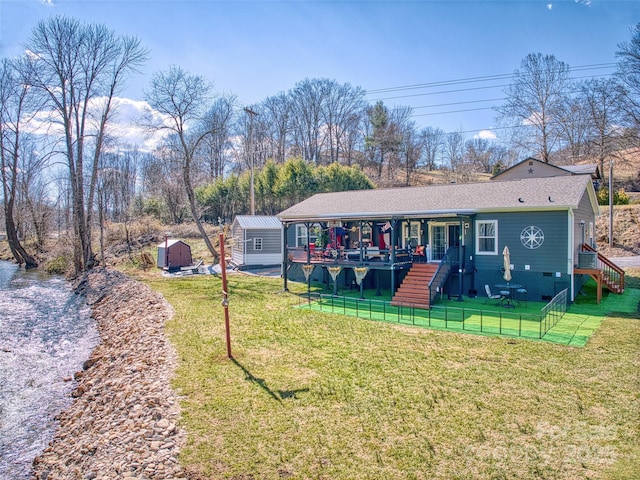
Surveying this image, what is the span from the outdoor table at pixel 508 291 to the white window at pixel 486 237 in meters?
1.44

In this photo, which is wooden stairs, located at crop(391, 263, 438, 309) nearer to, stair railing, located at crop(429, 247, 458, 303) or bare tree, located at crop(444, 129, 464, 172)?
stair railing, located at crop(429, 247, 458, 303)

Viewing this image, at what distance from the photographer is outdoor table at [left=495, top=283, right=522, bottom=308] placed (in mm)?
14383

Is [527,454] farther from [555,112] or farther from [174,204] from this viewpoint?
[174,204]

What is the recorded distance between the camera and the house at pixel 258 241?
27781mm

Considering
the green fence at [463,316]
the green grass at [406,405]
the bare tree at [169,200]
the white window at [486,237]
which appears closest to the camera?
the green grass at [406,405]

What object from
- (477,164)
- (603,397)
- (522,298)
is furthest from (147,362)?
(477,164)

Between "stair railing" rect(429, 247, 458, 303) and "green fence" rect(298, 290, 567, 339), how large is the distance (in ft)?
2.75

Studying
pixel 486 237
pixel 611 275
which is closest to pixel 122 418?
pixel 486 237

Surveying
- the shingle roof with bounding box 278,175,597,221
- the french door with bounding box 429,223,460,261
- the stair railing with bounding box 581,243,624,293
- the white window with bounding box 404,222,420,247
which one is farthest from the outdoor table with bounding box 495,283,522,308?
the white window with bounding box 404,222,420,247

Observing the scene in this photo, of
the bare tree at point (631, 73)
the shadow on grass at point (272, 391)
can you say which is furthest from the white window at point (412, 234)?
the bare tree at point (631, 73)

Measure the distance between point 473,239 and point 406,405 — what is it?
1136 centimetres

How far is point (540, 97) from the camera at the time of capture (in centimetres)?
3734

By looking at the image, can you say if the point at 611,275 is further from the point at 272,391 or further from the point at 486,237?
the point at 272,391

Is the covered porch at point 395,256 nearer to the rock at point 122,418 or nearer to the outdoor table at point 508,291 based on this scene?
the outdoor table at point 508,291
